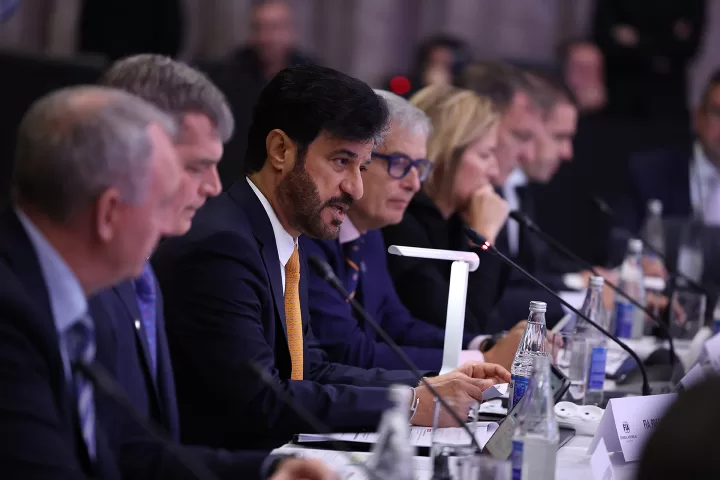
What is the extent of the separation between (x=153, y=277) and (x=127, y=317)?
140 mm

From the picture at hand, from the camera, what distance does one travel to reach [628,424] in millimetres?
1821

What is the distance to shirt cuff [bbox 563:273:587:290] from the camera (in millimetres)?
3879

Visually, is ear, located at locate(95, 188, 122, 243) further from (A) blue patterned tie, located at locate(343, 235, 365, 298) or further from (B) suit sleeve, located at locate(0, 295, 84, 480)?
(A) blue patterned tie, located at locate(343, 235, 365, 298)

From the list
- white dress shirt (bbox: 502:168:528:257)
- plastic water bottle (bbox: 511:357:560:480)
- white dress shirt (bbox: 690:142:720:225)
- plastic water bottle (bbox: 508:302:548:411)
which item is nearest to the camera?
plastic water bottle (bbox: 511:357:560:480)

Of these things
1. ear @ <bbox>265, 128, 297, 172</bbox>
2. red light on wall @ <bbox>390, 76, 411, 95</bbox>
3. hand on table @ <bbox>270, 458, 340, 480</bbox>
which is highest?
ear @ <bbox>265, 128, 297, 172</bbox>

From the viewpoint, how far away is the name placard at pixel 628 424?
1.80 m

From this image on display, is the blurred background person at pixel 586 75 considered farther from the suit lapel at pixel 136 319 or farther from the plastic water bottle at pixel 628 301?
the suit lapel at pixel 136 319

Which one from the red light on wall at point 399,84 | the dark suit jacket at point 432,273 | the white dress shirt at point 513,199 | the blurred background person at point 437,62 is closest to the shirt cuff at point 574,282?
the white dress shirt at point 513,199

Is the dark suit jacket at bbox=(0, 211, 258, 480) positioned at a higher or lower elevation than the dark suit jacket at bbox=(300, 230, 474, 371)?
higher

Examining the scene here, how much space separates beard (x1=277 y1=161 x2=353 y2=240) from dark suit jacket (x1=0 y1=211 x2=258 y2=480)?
840mm

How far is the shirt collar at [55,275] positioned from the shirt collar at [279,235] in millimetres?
810

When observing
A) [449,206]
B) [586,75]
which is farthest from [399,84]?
[449,206]

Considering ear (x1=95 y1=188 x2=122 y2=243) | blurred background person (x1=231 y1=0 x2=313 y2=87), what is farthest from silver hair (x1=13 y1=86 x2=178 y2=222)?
blurred background person (x1=231 y1=0 x2=313 y2=87)

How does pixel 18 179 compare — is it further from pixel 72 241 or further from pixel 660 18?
pixel 660 18
